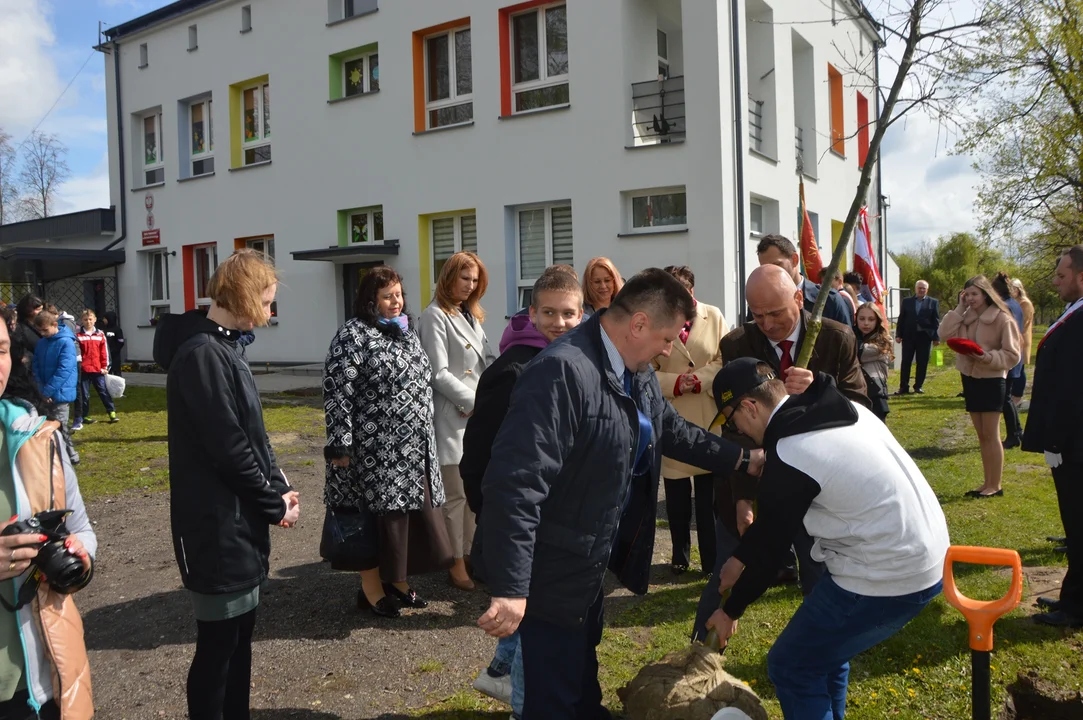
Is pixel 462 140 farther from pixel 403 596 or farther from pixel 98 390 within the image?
pixel 403 596

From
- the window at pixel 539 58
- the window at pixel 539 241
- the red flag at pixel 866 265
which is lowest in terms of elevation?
the red flag at pixel 866 265

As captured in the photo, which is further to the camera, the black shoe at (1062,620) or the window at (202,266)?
the window at (202,266)

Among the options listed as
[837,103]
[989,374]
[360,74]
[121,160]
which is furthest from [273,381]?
[837,103]

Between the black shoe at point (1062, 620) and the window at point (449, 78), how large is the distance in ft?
44.4

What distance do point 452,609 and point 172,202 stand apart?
Result: 63.2 feet

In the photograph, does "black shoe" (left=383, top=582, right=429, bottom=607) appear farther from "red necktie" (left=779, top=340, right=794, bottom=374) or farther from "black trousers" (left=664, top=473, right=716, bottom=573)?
"red necktie" (left=779, top=340, right=794, bottom=374)

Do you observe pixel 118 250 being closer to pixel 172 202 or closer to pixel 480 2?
pixel 172 202

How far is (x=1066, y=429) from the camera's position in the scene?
454 centimetres

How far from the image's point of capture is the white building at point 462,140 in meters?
13.8

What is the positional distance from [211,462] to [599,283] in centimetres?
294

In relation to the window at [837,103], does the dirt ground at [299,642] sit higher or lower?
lower

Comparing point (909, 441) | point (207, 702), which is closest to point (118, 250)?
point (909, 441)

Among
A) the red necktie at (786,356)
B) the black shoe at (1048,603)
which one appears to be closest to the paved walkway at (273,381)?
Answer: the red necktie at (786,356)

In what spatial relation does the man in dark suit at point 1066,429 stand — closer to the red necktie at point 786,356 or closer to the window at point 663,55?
the red necktie at point 786,356
